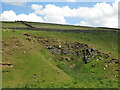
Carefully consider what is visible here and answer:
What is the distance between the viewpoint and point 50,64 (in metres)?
51.0

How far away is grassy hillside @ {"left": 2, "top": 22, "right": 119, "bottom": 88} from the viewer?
1710 inches

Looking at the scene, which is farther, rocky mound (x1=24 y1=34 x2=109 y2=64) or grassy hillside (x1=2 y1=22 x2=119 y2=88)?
rocky mound (x1=24 y1=34 x2=109 y2=64)

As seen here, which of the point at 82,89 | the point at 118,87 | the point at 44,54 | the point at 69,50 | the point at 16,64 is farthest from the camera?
the point at 69,50

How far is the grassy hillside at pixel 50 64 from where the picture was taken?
43438 millimetres

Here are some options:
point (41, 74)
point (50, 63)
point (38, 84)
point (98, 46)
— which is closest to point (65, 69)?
point (50, 63)

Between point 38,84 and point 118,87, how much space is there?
1454 cm

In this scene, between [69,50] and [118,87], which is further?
[69,50]

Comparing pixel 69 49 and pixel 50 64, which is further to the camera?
pixel 69 49

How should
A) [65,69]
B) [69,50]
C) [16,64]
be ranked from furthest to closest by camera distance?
[69,50] < [65,69] < [16,64]

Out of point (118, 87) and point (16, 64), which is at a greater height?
point (16, 64)

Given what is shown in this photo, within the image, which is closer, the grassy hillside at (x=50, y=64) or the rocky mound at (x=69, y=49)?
the grassy hillside at (x=50, y=64)

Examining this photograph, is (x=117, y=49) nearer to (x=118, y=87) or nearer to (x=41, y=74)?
(x=118, y=87)

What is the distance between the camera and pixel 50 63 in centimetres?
5200

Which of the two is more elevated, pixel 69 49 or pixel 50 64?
pixel 69 49
